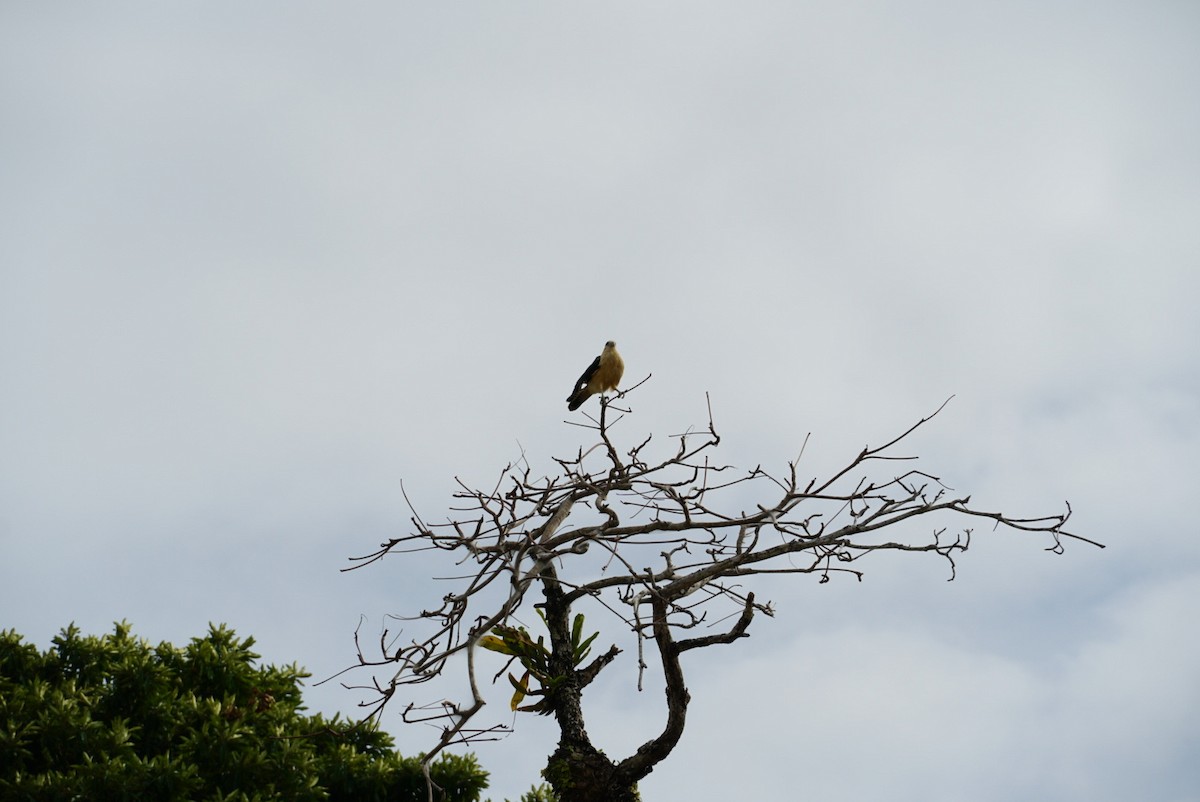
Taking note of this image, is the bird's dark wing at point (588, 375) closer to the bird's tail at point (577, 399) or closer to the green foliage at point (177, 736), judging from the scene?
the bird's tail at point (577, 399)

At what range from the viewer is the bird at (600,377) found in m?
6.88

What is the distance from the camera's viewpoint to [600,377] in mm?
6941

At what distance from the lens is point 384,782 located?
252 inches

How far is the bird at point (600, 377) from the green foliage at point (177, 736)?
2404mm

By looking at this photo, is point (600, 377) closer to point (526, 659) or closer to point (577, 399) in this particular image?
point (577, 399)

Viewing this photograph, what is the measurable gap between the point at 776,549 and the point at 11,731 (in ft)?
13.9

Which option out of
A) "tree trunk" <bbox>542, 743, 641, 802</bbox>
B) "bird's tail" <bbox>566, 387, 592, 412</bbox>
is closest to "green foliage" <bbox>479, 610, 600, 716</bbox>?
"tree trunk" <bbox>542, 743, 641, 802</bbox>

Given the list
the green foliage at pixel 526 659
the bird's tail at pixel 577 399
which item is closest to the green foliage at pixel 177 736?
the green foliage at pixel 526 659

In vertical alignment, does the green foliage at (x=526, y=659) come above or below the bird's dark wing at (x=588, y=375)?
below

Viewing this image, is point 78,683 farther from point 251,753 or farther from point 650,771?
point 650,771

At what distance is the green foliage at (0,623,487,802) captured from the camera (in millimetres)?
5676

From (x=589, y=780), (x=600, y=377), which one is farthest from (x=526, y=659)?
(x=600, y=377)

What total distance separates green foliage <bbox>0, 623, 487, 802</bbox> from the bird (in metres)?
2.40

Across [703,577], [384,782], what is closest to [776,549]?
[703,577]
